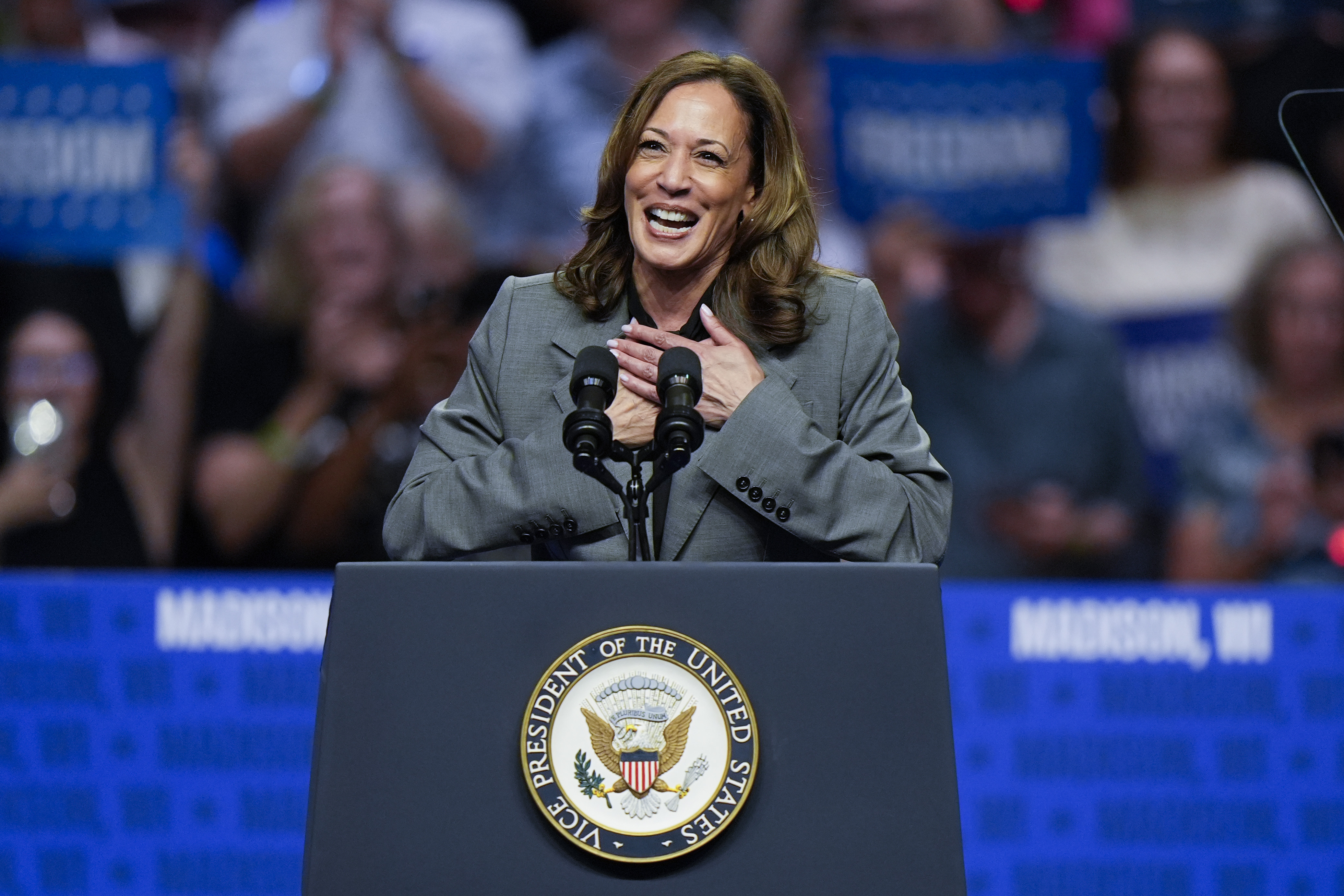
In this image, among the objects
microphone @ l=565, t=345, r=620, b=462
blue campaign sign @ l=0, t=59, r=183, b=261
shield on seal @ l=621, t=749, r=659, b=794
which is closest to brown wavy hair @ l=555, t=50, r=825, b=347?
microphone @ l=565, t=345, r=620, b=462

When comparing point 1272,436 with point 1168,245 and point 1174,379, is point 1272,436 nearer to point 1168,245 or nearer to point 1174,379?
point 1174,379

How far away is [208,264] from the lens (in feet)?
13.9

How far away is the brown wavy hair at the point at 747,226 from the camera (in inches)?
66.2

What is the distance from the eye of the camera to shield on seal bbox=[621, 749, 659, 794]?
123 centimetres

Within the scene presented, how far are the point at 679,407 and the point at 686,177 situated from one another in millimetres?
391

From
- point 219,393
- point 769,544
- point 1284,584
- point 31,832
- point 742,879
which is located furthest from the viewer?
point 219,393

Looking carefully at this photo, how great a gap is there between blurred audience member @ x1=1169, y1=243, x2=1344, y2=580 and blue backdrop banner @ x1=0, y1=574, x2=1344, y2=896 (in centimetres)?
23

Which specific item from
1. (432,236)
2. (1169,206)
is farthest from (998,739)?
(432,236)

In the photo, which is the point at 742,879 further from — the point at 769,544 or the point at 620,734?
Result: the point at 769,544

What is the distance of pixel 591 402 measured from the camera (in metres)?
1.39

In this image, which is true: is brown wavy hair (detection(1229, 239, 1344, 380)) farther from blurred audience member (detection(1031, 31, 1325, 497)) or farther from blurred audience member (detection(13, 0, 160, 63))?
blurred audience member (detection(13, 0, 160, 63))

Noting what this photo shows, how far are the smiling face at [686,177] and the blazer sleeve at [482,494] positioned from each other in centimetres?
21

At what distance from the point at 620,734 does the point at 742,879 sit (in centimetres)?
15

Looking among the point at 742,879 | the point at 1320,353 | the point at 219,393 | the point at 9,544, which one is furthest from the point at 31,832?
the point at 1320,353
